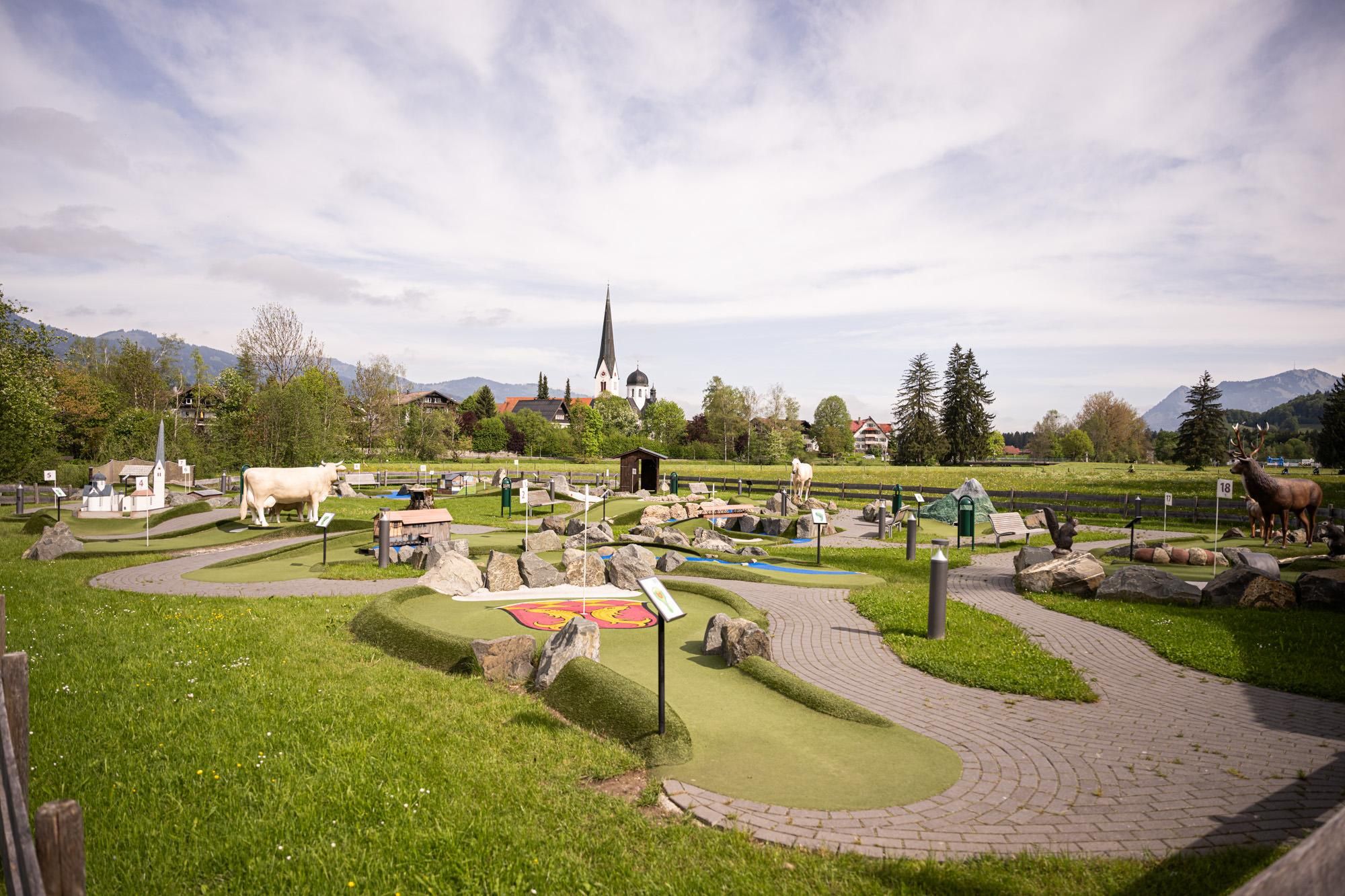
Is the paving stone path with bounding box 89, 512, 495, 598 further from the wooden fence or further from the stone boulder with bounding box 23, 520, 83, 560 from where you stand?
the wooden fence

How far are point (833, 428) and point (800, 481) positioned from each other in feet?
187

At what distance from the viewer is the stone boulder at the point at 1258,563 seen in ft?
35.3

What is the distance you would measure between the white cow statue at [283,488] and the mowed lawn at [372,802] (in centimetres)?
1511

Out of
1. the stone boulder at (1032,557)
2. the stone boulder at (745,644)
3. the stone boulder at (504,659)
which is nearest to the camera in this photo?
the stone boulder at (504,659)

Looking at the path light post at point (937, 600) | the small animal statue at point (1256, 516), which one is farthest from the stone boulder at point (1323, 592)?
the small animal statue at point (1256, 516)

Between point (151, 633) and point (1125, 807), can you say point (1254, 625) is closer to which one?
point (1125, 807)

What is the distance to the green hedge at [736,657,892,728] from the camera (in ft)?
20.0

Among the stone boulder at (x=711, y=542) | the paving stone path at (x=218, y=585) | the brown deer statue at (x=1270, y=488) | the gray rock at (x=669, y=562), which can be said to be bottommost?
the paving stone path at (x=218, y=585)

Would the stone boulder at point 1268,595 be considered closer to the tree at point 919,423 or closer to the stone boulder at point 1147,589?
the stone boulder at point 1147,589

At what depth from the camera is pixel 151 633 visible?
835cm

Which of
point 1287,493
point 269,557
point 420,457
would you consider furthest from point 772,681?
point 420,457

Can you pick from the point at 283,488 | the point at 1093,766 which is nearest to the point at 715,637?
the point at 1093,766

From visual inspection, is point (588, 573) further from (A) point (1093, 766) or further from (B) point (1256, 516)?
(B) point (1256, 516)

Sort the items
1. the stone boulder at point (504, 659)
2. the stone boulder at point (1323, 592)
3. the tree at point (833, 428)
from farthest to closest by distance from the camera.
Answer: the tree at point (833, 428), the stone boulder at point (1323, 592), the stone boulder at point (504, 659)
